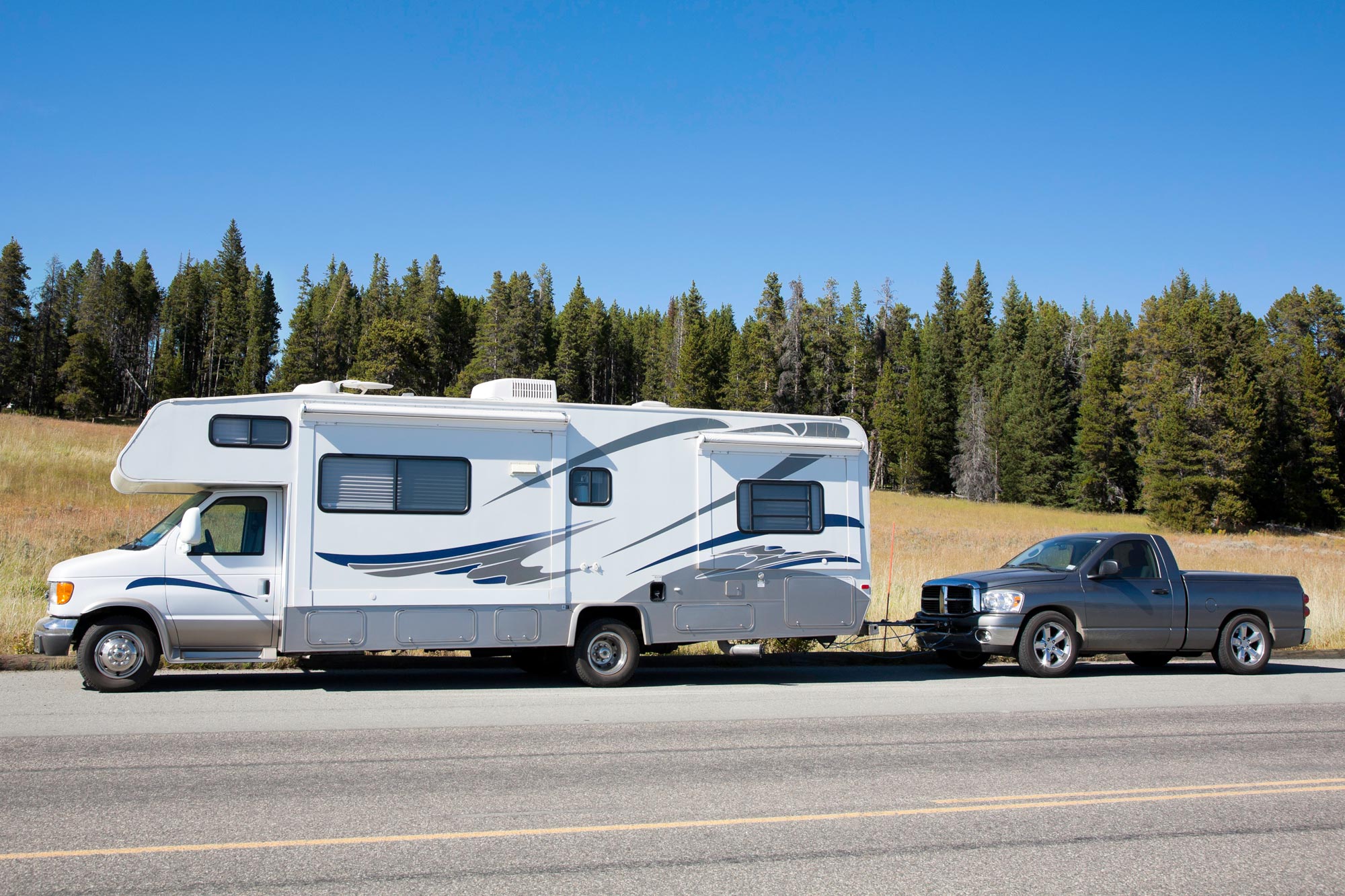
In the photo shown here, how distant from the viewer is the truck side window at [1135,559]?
535 inches

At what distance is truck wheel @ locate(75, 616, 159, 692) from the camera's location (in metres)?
10.3

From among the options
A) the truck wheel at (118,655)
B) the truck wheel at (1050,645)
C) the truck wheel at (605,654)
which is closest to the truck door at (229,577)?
the truck wheel at (118,655)

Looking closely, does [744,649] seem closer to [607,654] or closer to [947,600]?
[607,654]

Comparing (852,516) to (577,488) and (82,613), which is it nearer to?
(577,488)

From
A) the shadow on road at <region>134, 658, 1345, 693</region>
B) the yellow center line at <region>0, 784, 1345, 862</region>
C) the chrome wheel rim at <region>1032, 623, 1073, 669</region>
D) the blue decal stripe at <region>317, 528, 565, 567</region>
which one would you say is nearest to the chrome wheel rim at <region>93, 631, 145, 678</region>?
the shadow on road at <region>134, 658, 1345, 693</region>

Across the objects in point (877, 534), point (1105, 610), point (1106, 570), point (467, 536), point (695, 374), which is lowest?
point (1105, 610)

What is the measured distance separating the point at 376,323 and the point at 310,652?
6824 cm

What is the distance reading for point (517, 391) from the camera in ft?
39.5

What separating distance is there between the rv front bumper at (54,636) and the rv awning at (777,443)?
699 cm

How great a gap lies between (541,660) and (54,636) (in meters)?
5.26

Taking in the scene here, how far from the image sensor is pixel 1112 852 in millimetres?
5660

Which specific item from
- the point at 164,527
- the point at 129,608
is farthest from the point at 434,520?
the point at 129,608

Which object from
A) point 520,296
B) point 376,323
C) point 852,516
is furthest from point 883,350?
point 852,516

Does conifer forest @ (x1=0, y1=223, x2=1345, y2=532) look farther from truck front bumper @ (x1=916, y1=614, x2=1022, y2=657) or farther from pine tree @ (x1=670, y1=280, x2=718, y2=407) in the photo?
truck front bumper @ (x1=916, y1=614, x2=1022, y2=657)
